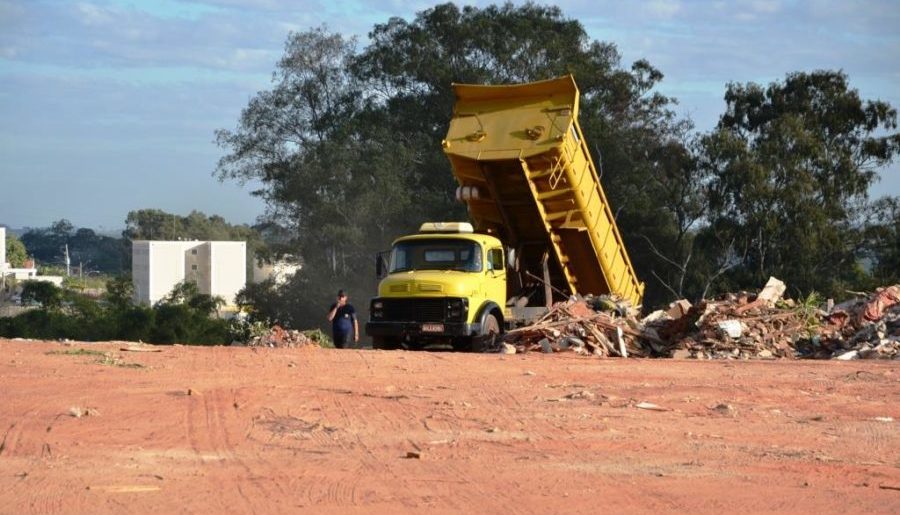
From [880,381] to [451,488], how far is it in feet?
28.3

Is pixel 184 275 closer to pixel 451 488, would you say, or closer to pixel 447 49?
pixel 447 49

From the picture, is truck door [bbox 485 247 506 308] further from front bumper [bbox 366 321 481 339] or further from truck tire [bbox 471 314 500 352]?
front bumper [bbox 366 321 481 339]

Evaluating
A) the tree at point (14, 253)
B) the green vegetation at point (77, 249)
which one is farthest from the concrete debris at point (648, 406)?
the green vegetation at point (77, 249)

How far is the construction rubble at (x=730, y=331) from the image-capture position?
19.6 metres

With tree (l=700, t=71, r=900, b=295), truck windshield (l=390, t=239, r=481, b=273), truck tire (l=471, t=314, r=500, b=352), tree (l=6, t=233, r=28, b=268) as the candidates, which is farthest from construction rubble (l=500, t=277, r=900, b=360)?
tree (l=6, t=233, r=28, b=268)

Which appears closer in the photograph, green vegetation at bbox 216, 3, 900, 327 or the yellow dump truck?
the yellow dump truck

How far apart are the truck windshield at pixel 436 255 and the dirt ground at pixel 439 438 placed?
4.77 metres

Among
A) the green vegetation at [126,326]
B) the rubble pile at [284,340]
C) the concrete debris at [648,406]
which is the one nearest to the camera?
the concrete debris at [648,406]

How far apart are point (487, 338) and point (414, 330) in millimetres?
1332

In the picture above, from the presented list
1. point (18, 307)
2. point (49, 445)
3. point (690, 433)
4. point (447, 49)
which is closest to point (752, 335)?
point (690, 433)

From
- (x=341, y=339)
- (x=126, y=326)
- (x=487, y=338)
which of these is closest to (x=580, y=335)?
(x=487, y=338)

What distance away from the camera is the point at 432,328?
19.8m

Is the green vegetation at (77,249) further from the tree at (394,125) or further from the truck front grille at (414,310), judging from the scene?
the truck front grille at (414,310)

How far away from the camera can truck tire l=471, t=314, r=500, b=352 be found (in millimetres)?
20125
